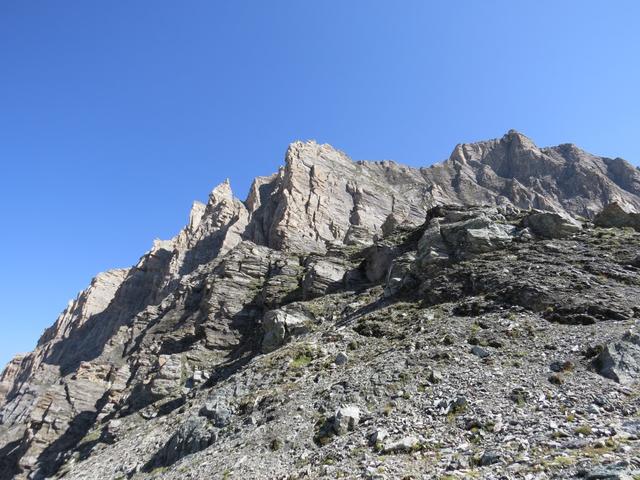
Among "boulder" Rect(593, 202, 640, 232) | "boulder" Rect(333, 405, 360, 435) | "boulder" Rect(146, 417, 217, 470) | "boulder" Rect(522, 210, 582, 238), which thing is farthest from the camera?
"boulder" Rect(593, 202, 640, 232)

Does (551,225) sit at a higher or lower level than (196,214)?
lower

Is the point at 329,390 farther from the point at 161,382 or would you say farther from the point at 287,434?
the point at 161,382

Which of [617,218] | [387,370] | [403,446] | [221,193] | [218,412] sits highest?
[221,193]

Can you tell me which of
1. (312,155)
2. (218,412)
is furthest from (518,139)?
(218,412)

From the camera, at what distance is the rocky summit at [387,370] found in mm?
16328

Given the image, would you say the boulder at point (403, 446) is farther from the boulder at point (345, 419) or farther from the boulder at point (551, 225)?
the boulder at point (551, 225)

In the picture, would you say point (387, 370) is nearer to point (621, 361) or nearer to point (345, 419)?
point (345, 419)

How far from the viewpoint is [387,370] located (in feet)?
78.5

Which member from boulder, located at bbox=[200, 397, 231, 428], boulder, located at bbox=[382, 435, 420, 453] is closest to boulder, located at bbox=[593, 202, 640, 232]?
boulder, located at bbox=[382, 435, 420, 453]

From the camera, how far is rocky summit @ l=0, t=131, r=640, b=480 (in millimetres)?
16328

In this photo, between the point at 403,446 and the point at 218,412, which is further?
the point at 218,412

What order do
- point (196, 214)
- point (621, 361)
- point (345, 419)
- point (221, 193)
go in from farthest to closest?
point (221, 193)
point (196, 214)
point (621, 361)
point (345, 419)

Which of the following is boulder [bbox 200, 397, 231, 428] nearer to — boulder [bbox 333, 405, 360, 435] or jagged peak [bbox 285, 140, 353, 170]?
boulder [bbox 333, 405, 360, 435]

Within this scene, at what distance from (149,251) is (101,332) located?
31231 millimetres
